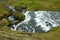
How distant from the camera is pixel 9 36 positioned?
27.0m

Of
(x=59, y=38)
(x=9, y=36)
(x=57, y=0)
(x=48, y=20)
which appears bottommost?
(x=57, y=0)

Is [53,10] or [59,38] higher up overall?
[59,38]

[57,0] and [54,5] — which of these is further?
[57,0]

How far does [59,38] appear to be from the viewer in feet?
102

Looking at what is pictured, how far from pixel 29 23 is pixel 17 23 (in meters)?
3.25

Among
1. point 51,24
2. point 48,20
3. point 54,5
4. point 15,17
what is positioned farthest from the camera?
point 54,5

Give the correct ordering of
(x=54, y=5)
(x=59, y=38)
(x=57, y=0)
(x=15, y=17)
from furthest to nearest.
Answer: (x=57, y=0) → (x=54, y=5) → (x=15, y=17) → (x=59, y=38)

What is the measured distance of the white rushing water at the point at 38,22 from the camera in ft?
151

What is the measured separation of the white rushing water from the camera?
151 feet

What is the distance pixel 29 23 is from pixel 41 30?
5.27 m

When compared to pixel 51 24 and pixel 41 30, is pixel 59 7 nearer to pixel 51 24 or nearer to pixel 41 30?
pixel 51 24

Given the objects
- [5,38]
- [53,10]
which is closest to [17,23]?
[53,10]

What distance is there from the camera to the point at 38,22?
4981 centimetres

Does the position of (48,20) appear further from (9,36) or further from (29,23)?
(9,36)
